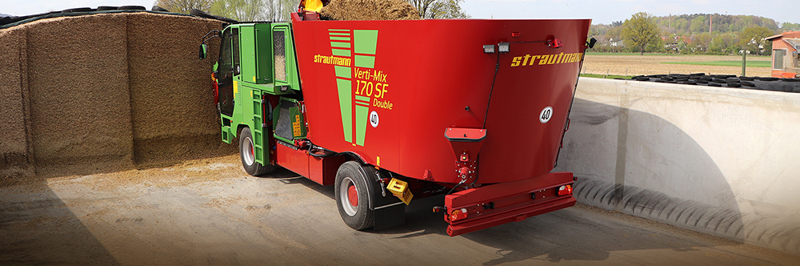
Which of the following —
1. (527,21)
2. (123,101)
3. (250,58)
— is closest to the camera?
(527,21)

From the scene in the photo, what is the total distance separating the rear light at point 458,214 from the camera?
561cm

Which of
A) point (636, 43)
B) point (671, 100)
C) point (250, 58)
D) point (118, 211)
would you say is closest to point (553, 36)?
point (671, 100)

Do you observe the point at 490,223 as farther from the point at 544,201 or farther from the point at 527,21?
the point at 527,21

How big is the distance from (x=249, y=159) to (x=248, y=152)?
118 millimetres

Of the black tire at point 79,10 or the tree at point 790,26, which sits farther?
the tree at point 790,26

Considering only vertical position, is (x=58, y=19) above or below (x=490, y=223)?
above

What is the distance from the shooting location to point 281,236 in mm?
6590

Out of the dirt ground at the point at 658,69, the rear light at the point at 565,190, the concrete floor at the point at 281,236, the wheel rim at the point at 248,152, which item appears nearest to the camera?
the concrete floor at the point at 281,236

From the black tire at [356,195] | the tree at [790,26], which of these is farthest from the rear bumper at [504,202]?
the tree at [790,26]

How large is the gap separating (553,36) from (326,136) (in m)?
3.06

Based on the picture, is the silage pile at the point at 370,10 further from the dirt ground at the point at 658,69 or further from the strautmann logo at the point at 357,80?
the dirt ground at the point at 658,69

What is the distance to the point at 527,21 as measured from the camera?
5195 millimetres

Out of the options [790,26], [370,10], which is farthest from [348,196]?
[790,26]

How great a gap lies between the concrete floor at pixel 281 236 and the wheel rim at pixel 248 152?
1.06 meters
